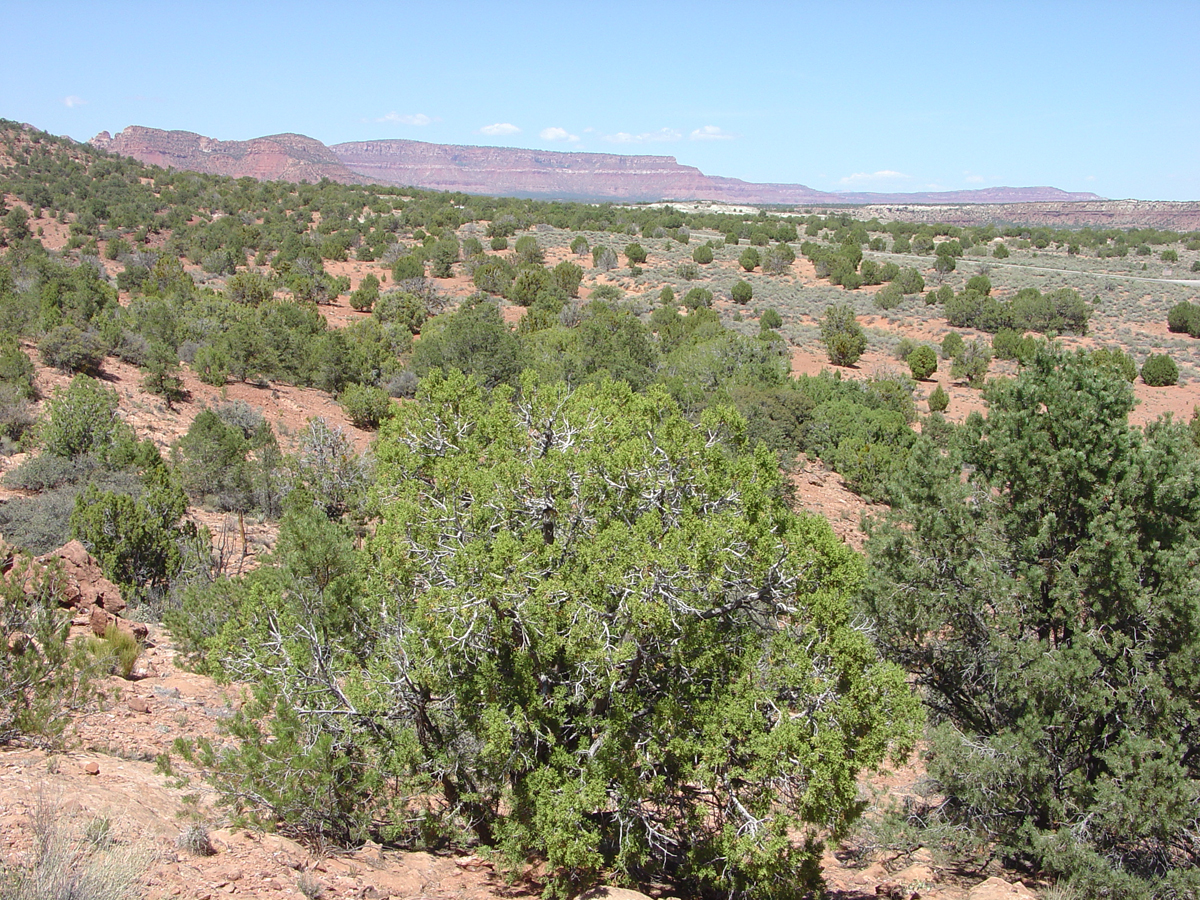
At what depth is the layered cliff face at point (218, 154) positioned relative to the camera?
122 meters

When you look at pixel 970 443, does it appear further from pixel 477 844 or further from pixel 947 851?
pixel 477 844

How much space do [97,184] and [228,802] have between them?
58.9 meters

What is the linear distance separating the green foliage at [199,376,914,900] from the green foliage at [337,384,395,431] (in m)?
14.8

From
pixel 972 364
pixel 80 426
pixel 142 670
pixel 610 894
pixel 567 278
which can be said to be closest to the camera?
pixel 610 894

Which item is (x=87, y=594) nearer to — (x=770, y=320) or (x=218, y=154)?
(x=770, y=320)

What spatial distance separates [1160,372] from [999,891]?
31.1m

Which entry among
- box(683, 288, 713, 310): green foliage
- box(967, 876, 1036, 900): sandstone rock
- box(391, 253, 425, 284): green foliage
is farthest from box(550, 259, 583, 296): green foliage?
box(967, 876, 1036, 900): sandstone rock

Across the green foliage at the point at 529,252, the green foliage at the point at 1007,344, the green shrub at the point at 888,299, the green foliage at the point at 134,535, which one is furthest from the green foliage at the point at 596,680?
the green foliage at the point at 529,252

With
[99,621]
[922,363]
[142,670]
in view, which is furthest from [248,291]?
[922,363]

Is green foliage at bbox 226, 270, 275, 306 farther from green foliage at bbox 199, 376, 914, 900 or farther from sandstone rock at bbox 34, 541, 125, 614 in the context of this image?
green foliage at bbox 199, 376, 914, 900

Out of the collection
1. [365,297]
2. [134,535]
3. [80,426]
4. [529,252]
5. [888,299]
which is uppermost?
[529,252]

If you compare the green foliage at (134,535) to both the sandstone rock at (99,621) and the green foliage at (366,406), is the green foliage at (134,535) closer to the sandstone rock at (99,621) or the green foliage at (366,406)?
the sandstone rock at (99,621)

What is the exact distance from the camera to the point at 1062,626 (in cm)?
926

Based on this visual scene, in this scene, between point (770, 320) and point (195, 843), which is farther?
point (770, 320)
